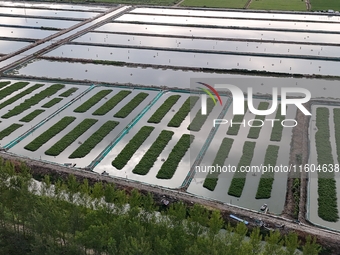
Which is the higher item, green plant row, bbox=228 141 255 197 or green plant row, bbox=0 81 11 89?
green plant row, bbox=0 81 11 89

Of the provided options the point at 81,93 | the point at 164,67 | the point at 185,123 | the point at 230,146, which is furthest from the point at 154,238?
the point at 164,67

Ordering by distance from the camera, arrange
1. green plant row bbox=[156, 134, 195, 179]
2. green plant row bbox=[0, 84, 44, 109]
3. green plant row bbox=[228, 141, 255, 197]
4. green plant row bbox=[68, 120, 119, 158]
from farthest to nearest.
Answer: green plant row bbox=[0, 84, 44, 109]
green plant row bbox=[68, 120, 119, 158]
green plant row bbox=[156, 134, 195, 179]
green plant row bbox=[228, 141, 255, 197]

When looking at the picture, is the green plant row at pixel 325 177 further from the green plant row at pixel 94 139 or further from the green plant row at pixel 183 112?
the green plant row at pixel 94 139

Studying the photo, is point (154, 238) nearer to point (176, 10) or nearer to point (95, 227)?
point (95, 227)

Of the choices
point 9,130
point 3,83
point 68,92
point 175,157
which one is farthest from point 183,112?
point 3,83


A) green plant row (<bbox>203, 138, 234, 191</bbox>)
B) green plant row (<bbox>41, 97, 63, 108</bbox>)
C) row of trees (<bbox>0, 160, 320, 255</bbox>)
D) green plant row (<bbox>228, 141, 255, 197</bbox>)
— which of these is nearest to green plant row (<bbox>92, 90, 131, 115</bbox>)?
green plant row (<bbox>41, 97, 63, 108</bbox>)

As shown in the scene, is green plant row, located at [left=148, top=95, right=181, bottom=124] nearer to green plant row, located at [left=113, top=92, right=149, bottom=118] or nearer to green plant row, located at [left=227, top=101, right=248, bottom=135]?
green plant row, located at [left=113, top=92, right=149, bottom=118]

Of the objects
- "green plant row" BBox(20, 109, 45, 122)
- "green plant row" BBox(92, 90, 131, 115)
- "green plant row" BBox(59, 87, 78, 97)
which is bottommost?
"green plant row" BBox(20, 109, 45, 122)
